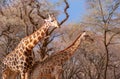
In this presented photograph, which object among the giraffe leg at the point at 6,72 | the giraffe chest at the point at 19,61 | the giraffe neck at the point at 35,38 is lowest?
the giraffe leg at the point at 6,72

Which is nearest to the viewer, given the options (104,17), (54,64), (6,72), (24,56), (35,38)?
(24,56)

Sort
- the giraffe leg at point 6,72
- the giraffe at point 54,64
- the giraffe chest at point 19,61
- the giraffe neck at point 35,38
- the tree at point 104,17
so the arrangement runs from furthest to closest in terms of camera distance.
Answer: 1. the tree at point 104,17
2. the giraffe at point 54,64
3. the giraffe leg at point 6,72
4. the giraffe neck at point 35,38
5. the giraffe chest at point 19,61

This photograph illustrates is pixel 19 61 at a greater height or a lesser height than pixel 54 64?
greater

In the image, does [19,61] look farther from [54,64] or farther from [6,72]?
[54,64]

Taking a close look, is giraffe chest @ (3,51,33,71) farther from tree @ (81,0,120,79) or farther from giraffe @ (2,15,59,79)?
tree @ (81,0,120,79)

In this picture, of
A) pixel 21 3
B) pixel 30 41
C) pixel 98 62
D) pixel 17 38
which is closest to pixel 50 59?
pixel 30 41

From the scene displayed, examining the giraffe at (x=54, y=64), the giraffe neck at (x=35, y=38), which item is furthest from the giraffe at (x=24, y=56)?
the giraffe at (x=54, y=64)

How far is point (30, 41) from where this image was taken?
42.4 feet

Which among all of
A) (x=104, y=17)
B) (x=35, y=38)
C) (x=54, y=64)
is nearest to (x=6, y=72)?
(x=35, y=38)

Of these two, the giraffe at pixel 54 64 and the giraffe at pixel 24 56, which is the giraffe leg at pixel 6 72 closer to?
the giraffe at pixel 24 56

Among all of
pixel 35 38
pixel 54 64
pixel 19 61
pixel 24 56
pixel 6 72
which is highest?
pixel 35 38

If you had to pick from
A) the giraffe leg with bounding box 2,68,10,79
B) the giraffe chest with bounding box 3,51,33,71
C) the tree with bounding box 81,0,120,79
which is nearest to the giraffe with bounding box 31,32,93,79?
the giraffe leg with bounding box 2,68,10,79

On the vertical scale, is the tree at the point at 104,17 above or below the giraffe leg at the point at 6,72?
above

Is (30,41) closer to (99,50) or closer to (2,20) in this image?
(2,20)
